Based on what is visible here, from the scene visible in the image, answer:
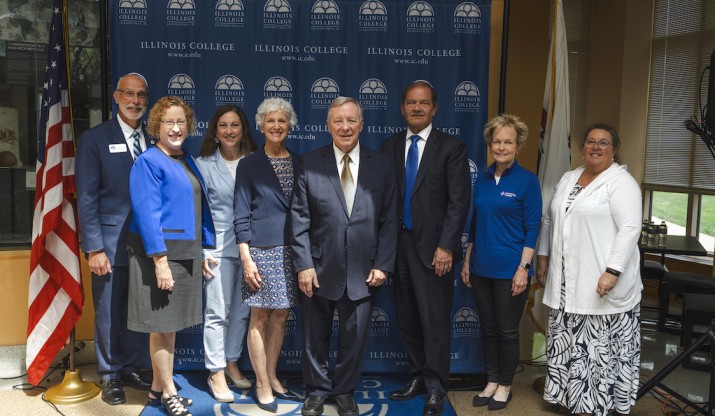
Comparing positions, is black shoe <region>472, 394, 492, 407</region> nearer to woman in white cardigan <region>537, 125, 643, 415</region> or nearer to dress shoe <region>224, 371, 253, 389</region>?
woman in white cardigan <region>537, 125, 643, 415</region>

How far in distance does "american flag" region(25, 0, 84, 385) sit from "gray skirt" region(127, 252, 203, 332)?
786 millimetres

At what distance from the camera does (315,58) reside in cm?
388

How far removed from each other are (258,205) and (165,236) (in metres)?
0.53

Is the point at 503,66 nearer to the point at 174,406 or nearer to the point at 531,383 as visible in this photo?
the point at 531,383

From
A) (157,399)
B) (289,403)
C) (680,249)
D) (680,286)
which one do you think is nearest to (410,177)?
(289,403)

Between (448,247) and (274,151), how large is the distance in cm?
114

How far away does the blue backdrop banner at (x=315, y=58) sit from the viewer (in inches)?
150

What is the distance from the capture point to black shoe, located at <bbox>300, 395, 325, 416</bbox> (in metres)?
3.25

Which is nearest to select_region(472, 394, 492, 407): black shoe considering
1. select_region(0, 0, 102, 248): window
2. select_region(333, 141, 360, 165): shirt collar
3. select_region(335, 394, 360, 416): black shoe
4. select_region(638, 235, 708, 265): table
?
select_region(335, 394, 360, 416): black shoe

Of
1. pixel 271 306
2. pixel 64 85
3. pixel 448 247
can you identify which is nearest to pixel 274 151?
pixel 271 306

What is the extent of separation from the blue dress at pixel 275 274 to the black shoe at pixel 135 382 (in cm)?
96

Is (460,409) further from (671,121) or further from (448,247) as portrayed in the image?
(671,121)

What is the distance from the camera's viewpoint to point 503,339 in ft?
11.1

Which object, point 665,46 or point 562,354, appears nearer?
point 562,354
